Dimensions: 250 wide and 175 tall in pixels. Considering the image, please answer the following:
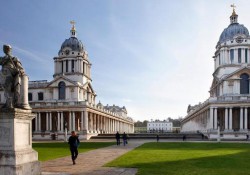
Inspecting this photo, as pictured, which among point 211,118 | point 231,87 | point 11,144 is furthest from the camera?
point 231,87

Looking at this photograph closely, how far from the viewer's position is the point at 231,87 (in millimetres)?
68938

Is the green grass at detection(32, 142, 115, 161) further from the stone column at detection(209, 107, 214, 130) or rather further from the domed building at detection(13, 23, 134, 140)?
the stone column at detection(209, 107, 214, 130)

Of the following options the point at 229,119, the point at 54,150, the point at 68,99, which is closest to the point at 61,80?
the point at 68,99

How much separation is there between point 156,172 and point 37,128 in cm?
6438

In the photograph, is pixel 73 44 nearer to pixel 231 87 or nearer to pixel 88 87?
pixel 88 87

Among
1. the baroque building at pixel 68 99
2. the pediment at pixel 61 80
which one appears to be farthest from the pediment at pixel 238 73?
the pediment at pixel 61 80

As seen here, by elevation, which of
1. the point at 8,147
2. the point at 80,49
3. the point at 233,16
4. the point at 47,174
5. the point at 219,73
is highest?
the point at 233,16

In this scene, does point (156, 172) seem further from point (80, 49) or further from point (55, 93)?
point (80, 49)

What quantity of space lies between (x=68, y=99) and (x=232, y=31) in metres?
46.3

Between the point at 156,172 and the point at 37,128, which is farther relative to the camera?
the point at 37,128

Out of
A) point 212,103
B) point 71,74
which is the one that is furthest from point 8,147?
point 71,74

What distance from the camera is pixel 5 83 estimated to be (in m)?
10.8

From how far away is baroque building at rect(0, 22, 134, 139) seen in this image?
70.2 m

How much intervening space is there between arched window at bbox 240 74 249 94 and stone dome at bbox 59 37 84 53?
43.5m
